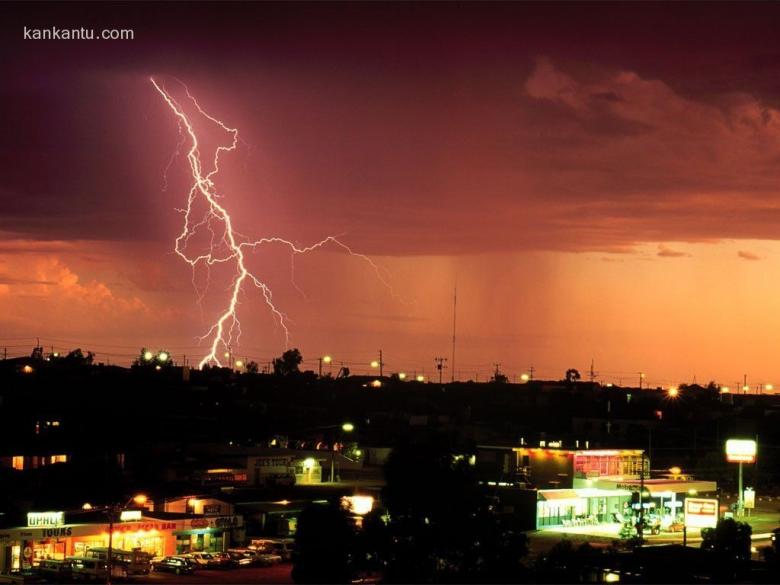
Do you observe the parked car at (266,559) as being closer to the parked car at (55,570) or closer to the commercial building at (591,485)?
the parked car at (55,570)

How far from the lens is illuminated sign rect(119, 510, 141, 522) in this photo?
37.9 metres

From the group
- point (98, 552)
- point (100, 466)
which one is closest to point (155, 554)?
point (98, 552)

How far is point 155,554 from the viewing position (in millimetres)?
38250

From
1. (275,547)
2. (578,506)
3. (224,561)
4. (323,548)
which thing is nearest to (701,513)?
(578,506)

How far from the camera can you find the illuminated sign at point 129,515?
3788 centimetres

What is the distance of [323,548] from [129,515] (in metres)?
14.2

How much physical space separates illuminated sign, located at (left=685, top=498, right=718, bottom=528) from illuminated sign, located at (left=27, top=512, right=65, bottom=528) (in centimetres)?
2059

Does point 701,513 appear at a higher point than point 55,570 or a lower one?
higher

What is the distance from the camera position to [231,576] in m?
35.1

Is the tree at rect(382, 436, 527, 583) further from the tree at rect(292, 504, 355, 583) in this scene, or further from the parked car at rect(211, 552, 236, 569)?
the parked car at rect(211, 552, 236, 569)

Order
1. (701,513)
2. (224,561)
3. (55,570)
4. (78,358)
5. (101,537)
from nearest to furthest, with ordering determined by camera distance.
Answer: (55,570) → (101,537) → (224,561) → (701,513) → (78,358)

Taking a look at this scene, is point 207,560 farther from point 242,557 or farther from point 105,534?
point 105,534

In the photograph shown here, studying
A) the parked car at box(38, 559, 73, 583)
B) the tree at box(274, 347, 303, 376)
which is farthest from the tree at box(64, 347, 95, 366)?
the parked car at box(38, 559, 73, 583)

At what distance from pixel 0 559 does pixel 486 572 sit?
17568mm
